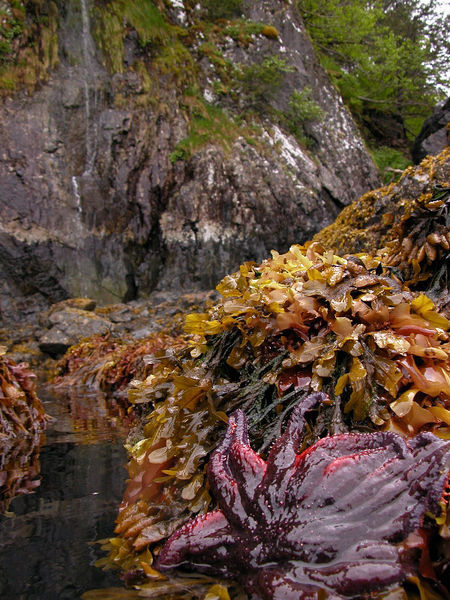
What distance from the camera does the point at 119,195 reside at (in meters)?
12.4

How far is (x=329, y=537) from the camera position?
3.66 feet

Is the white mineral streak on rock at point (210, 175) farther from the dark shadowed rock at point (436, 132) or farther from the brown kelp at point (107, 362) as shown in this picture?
the brown kelp at point (107, 362)

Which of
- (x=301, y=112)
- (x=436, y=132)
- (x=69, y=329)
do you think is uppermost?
(x=301, y=112)

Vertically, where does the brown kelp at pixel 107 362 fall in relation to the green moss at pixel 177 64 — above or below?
below

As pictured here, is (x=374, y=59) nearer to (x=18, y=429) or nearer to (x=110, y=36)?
(x=110, y=36)

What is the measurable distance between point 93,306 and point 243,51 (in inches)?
422

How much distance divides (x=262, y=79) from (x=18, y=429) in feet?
47.4

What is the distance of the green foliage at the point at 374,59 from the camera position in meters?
17.7

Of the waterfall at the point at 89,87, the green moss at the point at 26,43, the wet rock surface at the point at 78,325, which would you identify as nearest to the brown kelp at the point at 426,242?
the wet rock surface at the point at 78,325

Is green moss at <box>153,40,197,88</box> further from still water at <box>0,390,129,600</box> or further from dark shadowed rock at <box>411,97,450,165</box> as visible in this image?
still water at <box>0,390,129,600</box>

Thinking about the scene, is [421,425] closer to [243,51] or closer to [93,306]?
[93,306]

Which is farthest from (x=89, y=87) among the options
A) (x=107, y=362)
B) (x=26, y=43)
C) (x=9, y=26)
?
(x=107, y=362)

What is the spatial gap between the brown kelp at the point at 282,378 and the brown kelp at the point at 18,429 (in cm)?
81

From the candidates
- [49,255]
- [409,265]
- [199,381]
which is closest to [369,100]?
[49,255]
